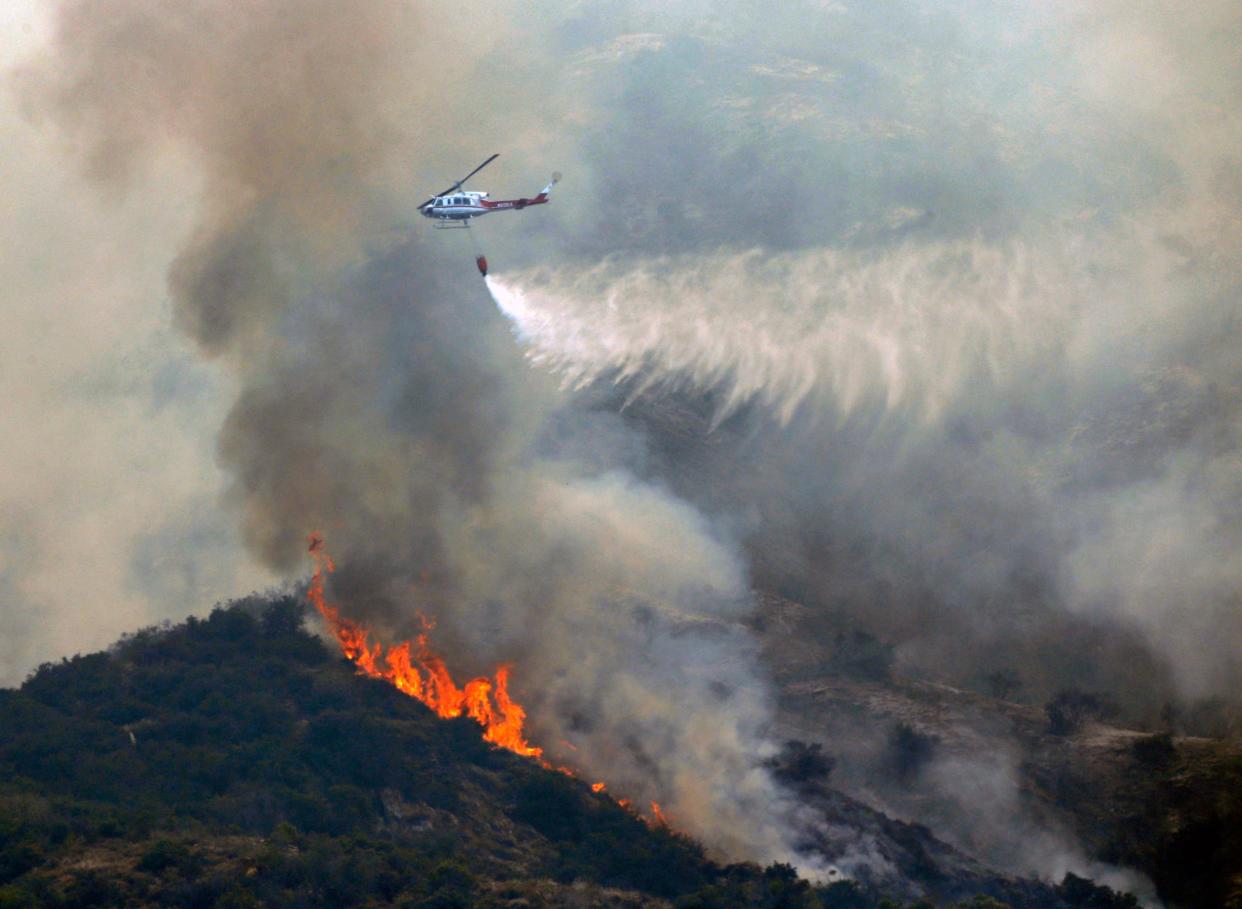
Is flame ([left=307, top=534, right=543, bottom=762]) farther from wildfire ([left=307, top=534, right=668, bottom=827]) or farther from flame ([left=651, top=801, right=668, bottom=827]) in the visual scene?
flame ([left=651, top=801, right=668, bottom=827])

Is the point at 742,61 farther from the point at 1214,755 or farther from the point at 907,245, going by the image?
the point at 1214,755

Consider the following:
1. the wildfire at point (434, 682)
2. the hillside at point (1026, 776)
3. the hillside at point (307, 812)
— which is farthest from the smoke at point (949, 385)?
the hillside at point (307, 812)

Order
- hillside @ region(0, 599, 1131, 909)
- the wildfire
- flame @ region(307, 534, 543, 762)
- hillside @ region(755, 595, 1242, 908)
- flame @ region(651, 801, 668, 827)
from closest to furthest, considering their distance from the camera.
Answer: hillside @ region(0, 599, 1131, 909)
hillside @ region(755, 595, 1242, 908)
flame @ region(651, 801, 668, 827)
the wildfire
flame @ region(307, 534, 543, 762)

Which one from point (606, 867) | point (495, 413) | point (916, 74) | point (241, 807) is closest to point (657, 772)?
point (606, 867)

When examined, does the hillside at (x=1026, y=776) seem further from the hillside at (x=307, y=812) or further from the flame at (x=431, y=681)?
the flame at (x=431, y=681)

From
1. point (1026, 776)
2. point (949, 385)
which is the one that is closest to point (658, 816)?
point (1026, 776)

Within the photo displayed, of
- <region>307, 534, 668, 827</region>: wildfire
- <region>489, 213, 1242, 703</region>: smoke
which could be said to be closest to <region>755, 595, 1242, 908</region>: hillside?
<region>307, 534, 668, 827</region>: wildfire
